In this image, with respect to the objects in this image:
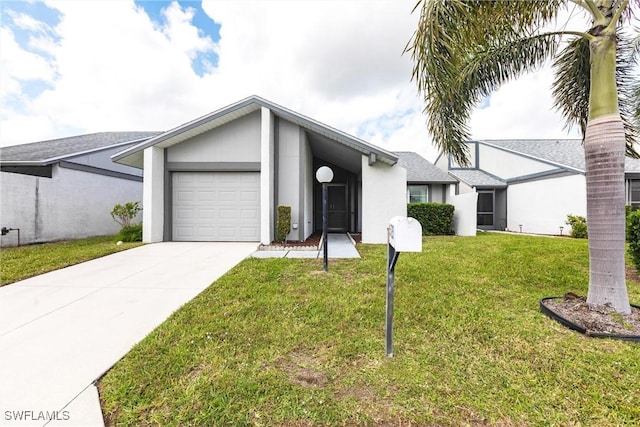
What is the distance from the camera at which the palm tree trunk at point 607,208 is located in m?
3.20

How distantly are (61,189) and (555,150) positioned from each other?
2480 centimetres

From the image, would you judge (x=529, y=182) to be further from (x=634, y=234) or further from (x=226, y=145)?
(x=226, y=145)

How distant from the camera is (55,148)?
12.2 m

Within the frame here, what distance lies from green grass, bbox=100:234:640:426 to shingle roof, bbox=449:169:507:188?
12222mm

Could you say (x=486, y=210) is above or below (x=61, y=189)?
below

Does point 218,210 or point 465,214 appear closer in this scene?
point 218,210

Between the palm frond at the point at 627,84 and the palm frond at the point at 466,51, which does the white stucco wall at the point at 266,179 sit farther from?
the palm frond at the point at 627,84

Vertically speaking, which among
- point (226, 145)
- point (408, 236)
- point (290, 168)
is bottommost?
point (408, 236)

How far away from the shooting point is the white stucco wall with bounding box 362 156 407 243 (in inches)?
363

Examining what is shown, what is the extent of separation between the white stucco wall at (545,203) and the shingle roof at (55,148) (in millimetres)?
21027

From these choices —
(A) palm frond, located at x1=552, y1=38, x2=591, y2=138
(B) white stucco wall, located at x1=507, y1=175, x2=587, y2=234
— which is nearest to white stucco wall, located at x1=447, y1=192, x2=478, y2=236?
(B) white stucco wall, located at x1=507, y1=175, x2=587, y2=234

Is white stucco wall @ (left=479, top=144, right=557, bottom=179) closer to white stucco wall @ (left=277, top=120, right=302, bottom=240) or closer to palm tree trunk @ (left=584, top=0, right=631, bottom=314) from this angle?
palm tree trunk @ (left=584, top=0, right=631, bottom=314)

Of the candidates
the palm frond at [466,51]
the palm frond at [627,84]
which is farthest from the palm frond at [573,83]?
the palm frond at [627,84]

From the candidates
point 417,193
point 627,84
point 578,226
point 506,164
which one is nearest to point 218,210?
point 417,193
